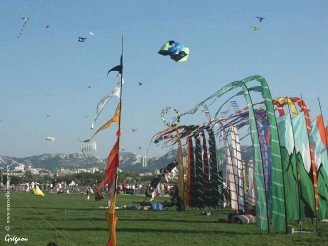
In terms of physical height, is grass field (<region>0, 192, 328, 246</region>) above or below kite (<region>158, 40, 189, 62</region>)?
below

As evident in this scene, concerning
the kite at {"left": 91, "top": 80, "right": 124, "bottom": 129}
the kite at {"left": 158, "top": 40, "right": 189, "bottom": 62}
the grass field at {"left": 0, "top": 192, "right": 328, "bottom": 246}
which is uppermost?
the kite at {"left": 158, "top": 40, "right": 189, "bottom": 62}

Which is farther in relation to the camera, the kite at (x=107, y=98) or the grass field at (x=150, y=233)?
the grass field at (x=150, y=233)

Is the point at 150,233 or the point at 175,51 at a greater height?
the point at 175,51

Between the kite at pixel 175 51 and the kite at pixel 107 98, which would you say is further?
the kite at pixel 175 51

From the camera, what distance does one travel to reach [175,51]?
65.4ft

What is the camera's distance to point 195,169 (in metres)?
35.6

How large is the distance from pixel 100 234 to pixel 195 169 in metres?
16.0

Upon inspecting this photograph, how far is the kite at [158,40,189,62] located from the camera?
19.9 metres

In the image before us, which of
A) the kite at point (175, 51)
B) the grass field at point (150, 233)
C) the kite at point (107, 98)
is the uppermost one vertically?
the kite at point (175, 51)

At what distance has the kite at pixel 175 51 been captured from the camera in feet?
65.3

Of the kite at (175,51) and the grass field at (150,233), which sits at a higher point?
the kite at (175,51)

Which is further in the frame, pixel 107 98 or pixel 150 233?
pixel 150 233

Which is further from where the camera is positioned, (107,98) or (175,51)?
(175,51)

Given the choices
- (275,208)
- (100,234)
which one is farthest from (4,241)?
(275,208)
